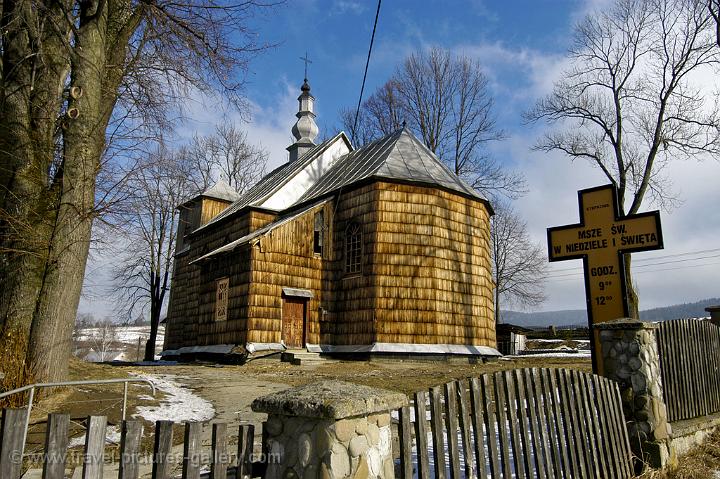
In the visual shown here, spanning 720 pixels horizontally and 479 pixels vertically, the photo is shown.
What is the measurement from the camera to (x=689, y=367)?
710cm

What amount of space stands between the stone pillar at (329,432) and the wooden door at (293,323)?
15467 mm

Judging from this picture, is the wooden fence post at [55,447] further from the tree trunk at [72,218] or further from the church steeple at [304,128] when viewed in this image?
the church steeple at [304,128]

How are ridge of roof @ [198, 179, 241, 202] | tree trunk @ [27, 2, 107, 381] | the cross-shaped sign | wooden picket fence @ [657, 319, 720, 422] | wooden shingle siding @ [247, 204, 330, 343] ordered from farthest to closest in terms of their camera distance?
ridge of roof @ [198, 179, 241, 202] < wooden shingle siding @ [247, 204, 330, 343] < the cross-shaped sign < tree trunk @ [27, 2, 107, 381] < wooden picket fence @ [657, 319, 720, 422]

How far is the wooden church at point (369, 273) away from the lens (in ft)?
55.5

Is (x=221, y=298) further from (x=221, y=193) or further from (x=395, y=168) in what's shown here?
(x=221, y=193)

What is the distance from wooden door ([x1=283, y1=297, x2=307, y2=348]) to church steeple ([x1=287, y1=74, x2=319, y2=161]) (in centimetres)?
1399

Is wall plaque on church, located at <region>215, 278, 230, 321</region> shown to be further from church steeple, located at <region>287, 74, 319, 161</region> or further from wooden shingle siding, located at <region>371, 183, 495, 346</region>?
church steeple, located at <region>287, 74, 319, 161</region>

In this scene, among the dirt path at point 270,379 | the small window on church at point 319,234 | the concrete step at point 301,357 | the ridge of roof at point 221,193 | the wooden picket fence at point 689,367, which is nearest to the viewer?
the wooden picket fence at point 689,367

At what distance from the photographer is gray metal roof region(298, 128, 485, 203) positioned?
59.6ft

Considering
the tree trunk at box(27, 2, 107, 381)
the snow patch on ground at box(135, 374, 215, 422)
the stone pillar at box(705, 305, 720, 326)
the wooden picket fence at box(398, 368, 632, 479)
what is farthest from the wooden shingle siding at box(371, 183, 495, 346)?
the wooden picket fence at box(398, 368, 632, 479)

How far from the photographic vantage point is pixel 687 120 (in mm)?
19094

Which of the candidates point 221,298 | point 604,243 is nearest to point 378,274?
point 221,298

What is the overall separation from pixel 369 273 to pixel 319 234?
3.01 meters

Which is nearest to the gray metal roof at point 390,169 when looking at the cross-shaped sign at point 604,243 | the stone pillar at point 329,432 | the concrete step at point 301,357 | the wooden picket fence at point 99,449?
the concrete step at point 301,357
